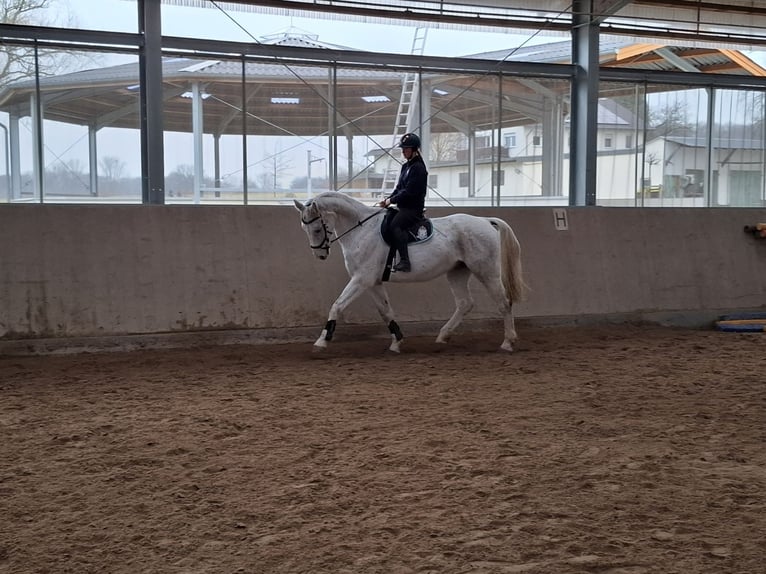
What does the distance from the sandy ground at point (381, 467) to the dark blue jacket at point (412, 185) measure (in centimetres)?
205

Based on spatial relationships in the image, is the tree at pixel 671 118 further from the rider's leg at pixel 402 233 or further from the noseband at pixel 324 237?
the noseband at pixel 324 237

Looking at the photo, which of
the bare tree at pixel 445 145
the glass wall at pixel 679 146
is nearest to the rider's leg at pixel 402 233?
the bare tree at pixel 445 145

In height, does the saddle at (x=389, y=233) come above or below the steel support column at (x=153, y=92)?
below

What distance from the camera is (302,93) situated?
12.6 meters

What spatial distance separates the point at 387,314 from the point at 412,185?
1.58 meters

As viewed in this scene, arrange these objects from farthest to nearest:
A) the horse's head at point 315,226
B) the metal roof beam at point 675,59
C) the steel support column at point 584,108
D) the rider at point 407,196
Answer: the metal roof beam at point 675,59, the steel support column at point 584,108, the rider at point 407,196, the horse's head at point 315,226

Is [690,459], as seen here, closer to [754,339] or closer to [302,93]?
[754,339]

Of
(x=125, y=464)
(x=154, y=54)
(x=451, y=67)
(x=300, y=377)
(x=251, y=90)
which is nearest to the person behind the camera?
(x=125, y=464)

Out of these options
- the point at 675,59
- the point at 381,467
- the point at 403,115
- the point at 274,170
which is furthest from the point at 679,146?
the point at 381,467

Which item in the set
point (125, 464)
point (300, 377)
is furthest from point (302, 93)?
point (125, 464)

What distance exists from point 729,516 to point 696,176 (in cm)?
1345

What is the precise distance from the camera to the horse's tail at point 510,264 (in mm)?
8883

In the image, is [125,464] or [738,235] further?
[738,235]

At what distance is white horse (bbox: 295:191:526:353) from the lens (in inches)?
325
